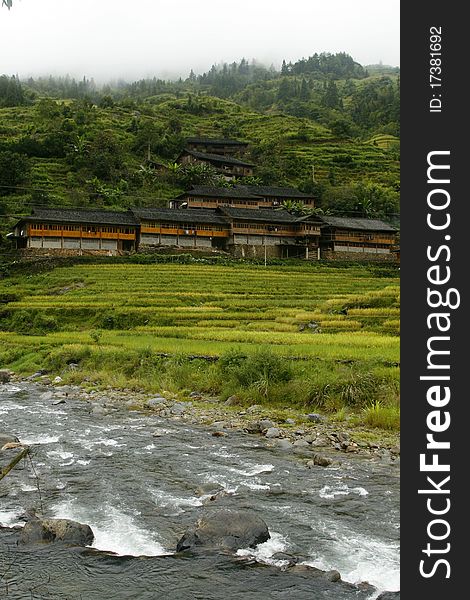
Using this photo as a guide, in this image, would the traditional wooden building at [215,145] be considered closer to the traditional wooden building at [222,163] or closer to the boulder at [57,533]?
the traditional wooden building at [222,163]

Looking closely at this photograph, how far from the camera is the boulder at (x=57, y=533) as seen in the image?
9.31 meters

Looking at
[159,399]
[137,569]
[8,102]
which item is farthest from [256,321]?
[8,102]

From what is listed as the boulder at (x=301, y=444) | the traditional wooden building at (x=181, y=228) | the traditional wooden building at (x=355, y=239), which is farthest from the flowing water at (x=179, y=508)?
the traditional wooden building at (x=355, y=239)

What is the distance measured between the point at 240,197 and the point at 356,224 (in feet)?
64.2

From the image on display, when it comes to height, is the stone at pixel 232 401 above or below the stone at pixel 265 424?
below

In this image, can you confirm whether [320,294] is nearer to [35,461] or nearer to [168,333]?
[168,333]

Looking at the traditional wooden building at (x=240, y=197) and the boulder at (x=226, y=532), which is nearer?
the boulder at (x=226, y=532)

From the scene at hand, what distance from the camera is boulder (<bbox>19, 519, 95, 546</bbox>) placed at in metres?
9.31

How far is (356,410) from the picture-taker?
17.6 metres

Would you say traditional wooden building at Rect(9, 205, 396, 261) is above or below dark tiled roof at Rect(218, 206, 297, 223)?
below

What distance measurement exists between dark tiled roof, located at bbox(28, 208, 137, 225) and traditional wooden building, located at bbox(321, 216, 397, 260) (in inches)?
1088

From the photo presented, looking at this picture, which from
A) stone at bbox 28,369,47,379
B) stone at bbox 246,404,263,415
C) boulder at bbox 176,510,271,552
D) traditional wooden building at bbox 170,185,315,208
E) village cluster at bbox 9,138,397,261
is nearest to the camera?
boulder at bbox 176,510,271,552

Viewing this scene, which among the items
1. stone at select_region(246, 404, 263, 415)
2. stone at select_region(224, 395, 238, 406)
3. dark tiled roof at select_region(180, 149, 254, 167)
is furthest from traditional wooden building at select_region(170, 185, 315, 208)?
stone at select_region(246, 404, 263, 415)

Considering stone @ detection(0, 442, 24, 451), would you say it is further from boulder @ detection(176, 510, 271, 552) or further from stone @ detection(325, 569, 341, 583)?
stone @ detection(325, 569, 341, 583)
